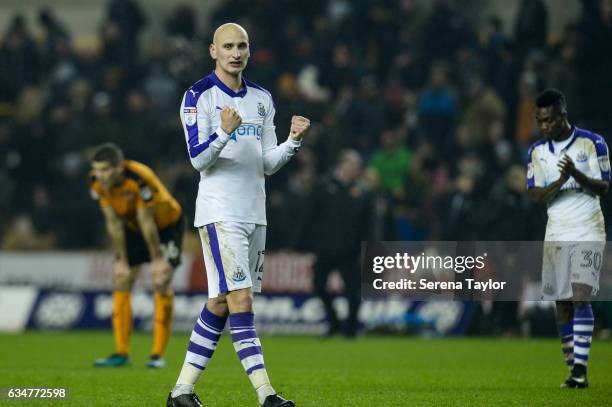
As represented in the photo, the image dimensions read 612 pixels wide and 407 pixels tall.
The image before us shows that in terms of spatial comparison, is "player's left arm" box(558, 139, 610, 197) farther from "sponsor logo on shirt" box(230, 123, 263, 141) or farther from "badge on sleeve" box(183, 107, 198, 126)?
"badge on sleeve" box(183, 107, 198, 126)

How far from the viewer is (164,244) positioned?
42.8 feet

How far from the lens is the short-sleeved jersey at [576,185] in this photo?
10562 mm

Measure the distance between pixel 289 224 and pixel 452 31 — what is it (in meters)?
Result: 4.96

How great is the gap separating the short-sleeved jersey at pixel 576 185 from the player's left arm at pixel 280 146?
10.5 ft

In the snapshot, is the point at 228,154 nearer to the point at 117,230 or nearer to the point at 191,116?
the point at 191,116

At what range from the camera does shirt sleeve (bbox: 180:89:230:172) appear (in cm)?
789

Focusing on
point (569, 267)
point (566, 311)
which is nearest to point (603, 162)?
point (569, 267)

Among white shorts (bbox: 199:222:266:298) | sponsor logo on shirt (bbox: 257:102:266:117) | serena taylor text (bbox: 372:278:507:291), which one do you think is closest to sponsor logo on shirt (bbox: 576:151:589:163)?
serena taylor text (bbox: 372:278:507:291)

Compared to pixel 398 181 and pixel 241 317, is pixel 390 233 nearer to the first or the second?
pixel 398 181

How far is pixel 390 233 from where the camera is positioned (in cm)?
1941

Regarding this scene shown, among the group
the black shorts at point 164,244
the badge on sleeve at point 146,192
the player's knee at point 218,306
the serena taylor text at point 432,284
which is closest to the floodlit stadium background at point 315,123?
the black shorts at point 164,244

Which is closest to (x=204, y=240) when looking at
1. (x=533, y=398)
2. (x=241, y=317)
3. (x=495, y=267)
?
(x=241, y=317)

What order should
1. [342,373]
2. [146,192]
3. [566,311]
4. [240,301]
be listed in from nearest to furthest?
[240,301]
[566,311]
[342,373]
[146,192]

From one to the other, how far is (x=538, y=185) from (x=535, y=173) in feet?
0.36
